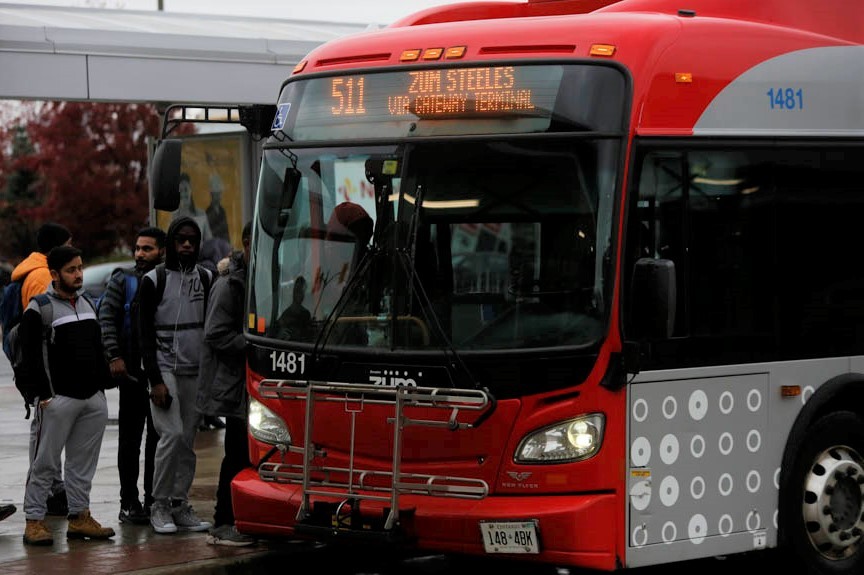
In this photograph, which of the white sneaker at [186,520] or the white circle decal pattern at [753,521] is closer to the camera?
the white circle decal pattern at [753,521]

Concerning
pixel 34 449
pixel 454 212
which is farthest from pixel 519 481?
pixel 34 449

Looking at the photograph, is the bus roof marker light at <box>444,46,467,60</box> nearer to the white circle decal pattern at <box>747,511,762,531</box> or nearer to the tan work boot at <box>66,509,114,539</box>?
the white circle decal pattern at <box>747,511,762,531</box>

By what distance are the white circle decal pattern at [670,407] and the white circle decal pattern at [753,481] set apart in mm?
683

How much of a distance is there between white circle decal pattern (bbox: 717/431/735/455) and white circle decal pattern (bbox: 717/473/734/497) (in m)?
0.12

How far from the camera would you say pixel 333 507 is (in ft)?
28.4

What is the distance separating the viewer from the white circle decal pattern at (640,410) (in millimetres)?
8414

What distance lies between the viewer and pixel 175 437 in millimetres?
10766

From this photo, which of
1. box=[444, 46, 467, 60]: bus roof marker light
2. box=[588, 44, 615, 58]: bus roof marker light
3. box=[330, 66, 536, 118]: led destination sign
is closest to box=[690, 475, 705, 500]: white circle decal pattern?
box=[330, 66, 536, 118]: led destination sign

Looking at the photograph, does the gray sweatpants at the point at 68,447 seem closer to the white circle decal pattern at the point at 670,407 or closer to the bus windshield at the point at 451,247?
the bus windshield at the point at 451,247

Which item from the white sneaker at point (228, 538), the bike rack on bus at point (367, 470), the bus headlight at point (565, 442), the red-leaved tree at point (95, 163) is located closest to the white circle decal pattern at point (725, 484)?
the bus headlight at point (565, 442)

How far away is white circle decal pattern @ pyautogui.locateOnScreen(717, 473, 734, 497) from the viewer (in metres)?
8.85

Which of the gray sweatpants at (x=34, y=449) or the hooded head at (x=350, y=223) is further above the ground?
the hooded head at (x=350, y=223)

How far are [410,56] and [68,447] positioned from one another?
340 centimetres

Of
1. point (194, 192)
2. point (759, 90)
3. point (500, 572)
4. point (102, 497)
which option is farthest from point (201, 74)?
point (759, 90)
